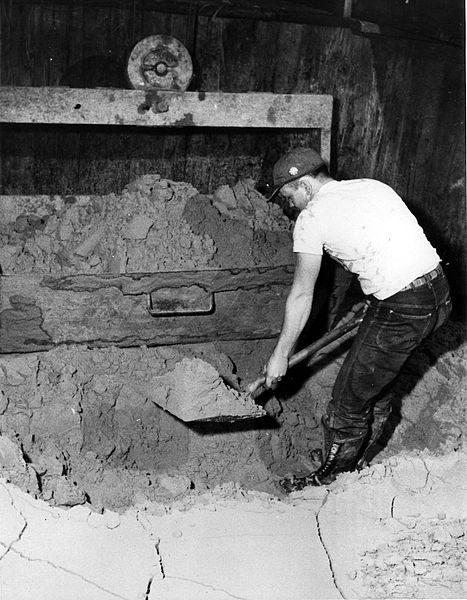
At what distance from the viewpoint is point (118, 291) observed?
3.46 metres

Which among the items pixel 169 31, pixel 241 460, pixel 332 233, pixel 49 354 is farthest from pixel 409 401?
pixel 169 31

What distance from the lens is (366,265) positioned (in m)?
2.96

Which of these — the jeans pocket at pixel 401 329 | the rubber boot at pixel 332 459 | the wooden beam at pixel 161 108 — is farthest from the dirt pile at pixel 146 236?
the rubber boot at pixel 332 459

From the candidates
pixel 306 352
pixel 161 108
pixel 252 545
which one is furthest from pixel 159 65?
pixel 252 545

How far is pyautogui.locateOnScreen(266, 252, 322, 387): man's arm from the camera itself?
2920 mm

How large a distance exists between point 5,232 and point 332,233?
2211 millimetres

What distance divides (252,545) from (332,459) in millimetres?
961

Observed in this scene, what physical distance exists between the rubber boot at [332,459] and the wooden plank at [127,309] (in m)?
0.78

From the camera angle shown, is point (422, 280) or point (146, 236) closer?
point (422, 280)

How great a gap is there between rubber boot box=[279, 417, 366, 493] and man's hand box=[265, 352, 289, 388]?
490 mm

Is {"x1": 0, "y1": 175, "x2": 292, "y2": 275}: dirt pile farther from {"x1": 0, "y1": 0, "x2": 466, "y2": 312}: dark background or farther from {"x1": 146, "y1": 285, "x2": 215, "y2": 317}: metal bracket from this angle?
{"x1": 0, "y1": 0, "x2": 466, "y2": 312}: dark background

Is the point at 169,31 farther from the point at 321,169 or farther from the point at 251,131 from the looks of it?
the point at 321,169

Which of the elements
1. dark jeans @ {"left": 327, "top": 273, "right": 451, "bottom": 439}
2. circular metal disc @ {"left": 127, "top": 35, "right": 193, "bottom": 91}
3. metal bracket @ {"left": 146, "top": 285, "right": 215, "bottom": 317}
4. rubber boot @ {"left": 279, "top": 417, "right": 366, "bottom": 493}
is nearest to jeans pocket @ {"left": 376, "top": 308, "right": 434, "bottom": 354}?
dark jeans @ {"left": 327, "top": 273, "right": 451, "bottom": 439}

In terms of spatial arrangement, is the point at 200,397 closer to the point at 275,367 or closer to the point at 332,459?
the point at 275,367
